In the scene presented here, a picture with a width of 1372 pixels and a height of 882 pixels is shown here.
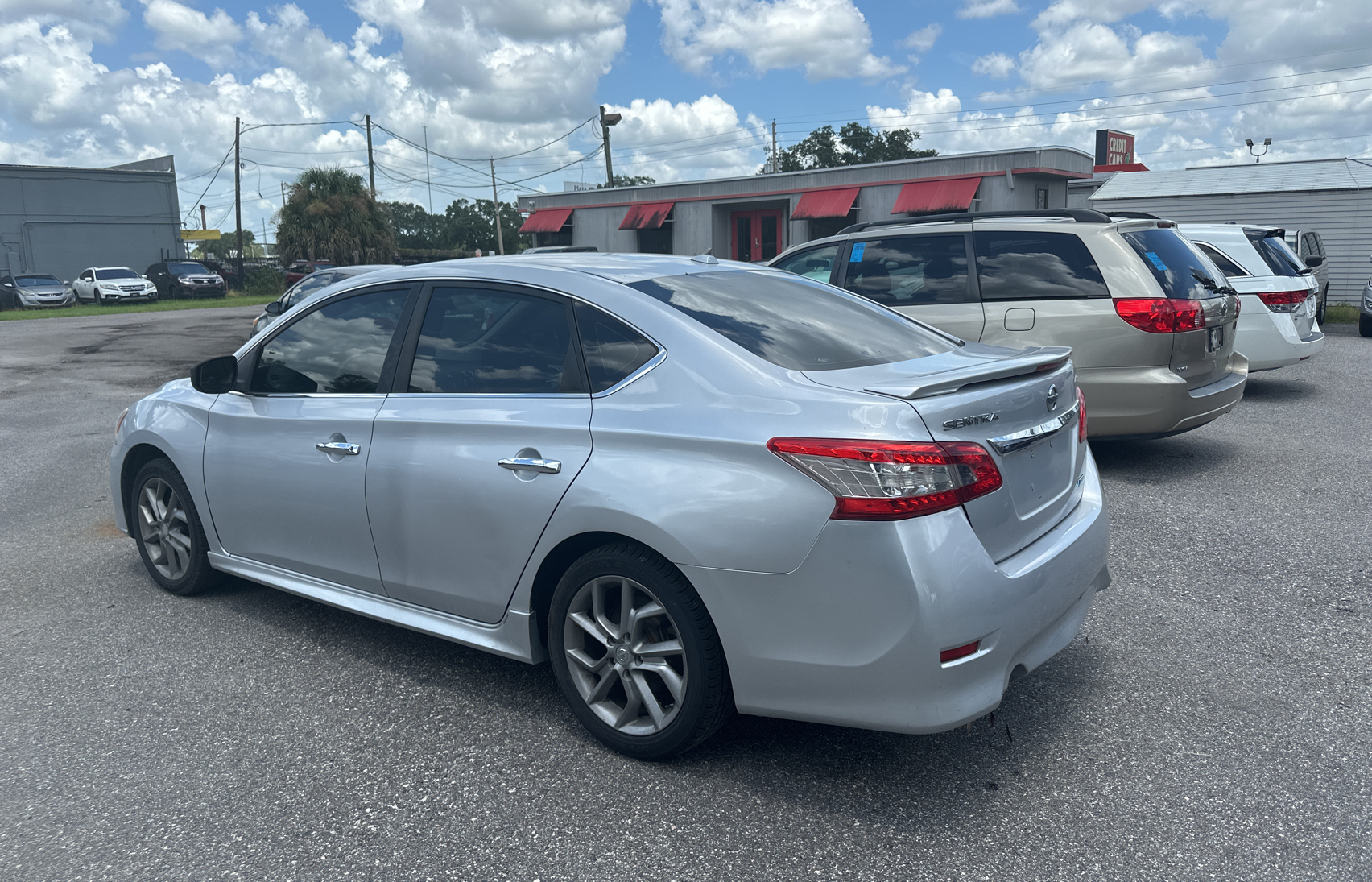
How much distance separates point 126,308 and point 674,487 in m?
39.1

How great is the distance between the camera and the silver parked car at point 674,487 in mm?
2668

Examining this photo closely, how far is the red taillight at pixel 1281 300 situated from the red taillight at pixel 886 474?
8.95 m

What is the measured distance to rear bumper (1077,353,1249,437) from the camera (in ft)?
21.2

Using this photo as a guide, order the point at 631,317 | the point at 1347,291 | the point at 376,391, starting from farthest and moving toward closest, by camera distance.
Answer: the point at 1347,291 < the point at 376,391 < the point at 631,317

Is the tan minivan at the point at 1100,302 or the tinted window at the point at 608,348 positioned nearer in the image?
the tinted window at the point at 608,348

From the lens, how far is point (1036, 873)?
2543mm

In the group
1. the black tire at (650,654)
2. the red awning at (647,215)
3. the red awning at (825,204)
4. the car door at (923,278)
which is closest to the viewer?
the black tire at (650,654)

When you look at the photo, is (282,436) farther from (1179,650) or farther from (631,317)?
(1179,650)

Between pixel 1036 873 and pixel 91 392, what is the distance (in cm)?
1341

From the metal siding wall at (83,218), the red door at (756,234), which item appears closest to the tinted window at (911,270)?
the red door at (756,234)

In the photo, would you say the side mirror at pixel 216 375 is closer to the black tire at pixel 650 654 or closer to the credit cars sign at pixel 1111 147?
the black tire at pixel 650 654

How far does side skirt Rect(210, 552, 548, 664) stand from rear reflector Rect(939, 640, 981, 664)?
1.38 metres

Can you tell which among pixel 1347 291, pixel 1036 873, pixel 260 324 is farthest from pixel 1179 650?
pixel 1347 291

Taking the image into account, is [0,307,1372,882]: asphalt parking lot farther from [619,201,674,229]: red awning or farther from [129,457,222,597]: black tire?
[619,201,674,229]: red awning
